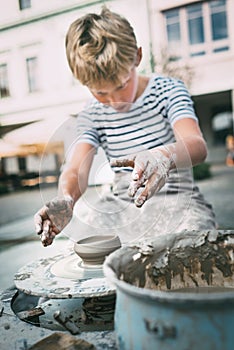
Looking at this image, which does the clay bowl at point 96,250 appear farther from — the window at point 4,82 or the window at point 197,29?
the window at point 197,29

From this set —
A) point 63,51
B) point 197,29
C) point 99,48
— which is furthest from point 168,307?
point 197,29

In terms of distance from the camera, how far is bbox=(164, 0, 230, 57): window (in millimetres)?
3789

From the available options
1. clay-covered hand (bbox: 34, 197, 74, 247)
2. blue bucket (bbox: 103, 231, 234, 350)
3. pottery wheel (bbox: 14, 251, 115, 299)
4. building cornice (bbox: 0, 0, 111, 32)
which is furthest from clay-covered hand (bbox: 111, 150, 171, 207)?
building cornice (bbox: 0, 0, 111, 32)

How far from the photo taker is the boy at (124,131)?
4.84ft

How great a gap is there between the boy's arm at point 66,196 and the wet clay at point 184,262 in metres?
0.41

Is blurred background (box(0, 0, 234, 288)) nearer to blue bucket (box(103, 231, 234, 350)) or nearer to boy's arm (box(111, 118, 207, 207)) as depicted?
boy's arm (box(111, 118, 207, 207))

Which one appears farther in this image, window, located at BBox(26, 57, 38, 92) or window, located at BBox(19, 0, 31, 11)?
window, located at BBox(26, 57, 38, 92)

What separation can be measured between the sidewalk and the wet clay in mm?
771

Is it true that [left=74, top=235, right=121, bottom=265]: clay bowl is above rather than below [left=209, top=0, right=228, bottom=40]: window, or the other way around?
below

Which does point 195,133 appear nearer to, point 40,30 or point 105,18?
point 105,18

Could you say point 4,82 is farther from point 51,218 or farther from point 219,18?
point 219,18

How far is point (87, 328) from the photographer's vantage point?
1010mm

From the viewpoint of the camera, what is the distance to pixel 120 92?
1620 mm

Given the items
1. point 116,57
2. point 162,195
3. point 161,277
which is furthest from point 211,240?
point 116,57
